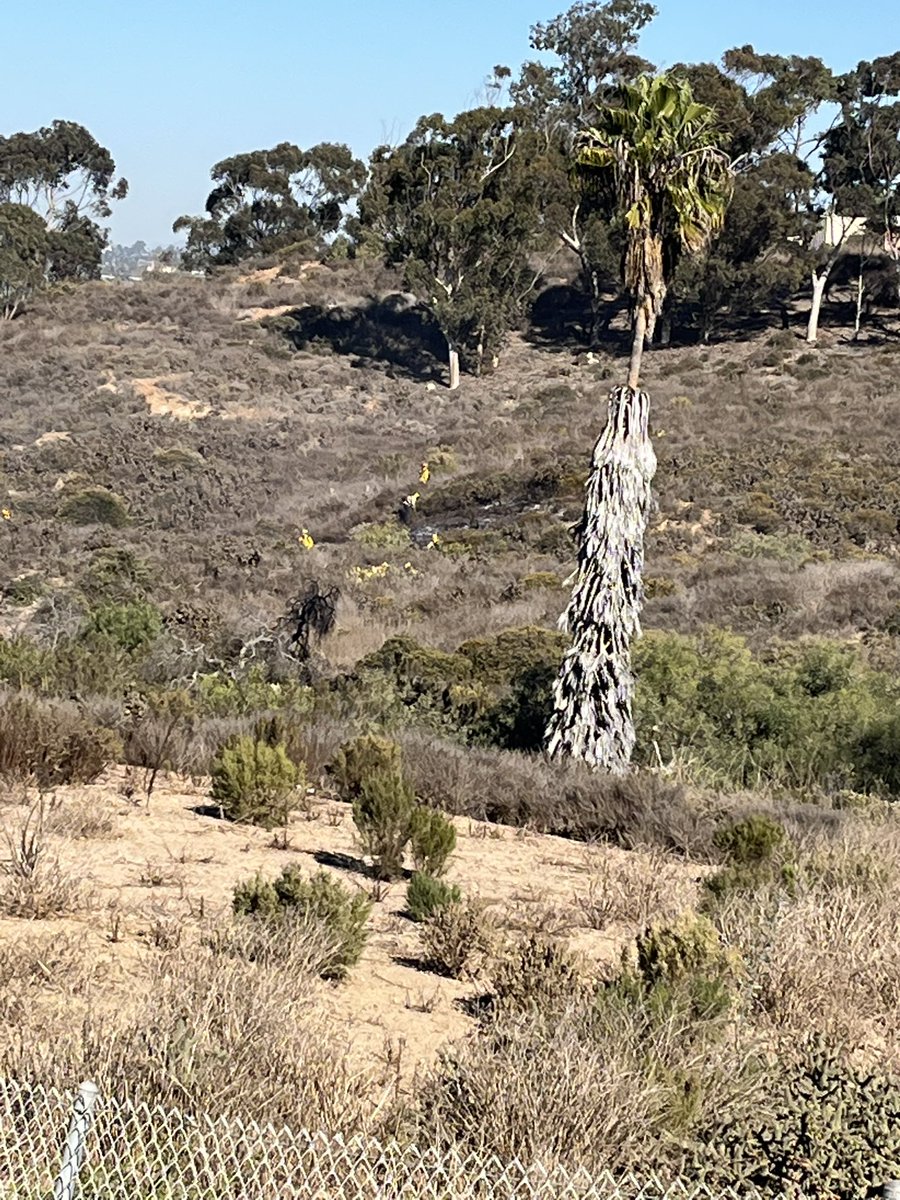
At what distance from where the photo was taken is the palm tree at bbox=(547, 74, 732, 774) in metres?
11.3

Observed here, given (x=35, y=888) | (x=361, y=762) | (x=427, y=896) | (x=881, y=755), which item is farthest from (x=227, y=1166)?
(x=881, y=755)

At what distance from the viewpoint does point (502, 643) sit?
16.6 m

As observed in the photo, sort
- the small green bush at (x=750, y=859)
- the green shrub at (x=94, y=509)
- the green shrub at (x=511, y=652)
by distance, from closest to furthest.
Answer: the small green bush at (x=750, y=859), the green shrub at (x=511, y=652), the green shrub at (x=94, y=509)

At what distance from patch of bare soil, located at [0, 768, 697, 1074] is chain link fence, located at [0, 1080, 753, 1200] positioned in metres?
0.99

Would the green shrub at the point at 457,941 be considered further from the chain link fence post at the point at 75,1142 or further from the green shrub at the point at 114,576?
the green shrub at the point at 114,576

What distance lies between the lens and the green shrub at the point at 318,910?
5.66 metres

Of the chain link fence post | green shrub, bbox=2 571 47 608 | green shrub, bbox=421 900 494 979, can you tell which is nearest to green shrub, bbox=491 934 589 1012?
green shrub, bbox=421 900 494 979

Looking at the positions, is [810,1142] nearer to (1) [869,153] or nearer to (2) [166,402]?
(2) [166,402]

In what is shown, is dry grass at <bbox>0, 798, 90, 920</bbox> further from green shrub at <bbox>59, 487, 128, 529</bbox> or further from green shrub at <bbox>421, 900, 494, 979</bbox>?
green shrub at <bbox>59, 487, 128, 529</bbox>

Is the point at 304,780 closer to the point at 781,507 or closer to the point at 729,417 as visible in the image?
the point at 781,507

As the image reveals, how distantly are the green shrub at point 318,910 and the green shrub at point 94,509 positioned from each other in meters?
25.0

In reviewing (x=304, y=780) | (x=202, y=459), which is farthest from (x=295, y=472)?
(x=304, y=780)

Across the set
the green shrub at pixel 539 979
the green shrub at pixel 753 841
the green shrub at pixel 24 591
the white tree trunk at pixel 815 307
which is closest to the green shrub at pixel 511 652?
the green shrub at pixel 753 841

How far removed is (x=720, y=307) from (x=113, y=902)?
4852 centimetres
